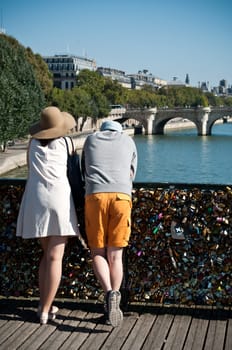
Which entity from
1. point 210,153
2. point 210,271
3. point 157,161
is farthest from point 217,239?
point 210,153

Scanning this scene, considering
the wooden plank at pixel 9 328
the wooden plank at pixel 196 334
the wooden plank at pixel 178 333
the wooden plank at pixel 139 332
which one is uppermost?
the wooden plank at pixel 196 334

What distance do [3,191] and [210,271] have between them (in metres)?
1.90

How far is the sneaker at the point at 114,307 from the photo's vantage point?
5.09m

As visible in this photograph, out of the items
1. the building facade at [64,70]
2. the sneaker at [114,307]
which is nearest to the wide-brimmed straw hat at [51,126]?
the sneaker at [114,307]

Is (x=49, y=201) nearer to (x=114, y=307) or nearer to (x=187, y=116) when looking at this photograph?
(x=114, y=307)

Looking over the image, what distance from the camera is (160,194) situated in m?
5.48

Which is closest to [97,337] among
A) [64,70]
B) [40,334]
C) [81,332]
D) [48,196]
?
[81,332]

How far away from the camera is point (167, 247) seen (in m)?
5.50

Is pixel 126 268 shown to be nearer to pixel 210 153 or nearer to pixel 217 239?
pixel 217 239

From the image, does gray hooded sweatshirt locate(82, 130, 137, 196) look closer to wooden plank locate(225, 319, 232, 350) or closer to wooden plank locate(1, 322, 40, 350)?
wooden plank locate(1, 322, 40, 350)

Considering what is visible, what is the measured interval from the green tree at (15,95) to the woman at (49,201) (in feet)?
103

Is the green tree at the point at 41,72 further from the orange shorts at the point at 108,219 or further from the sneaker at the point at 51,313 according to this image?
the orange shorts at the point at 108,219

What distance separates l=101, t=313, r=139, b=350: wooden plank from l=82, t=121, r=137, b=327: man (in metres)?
0.08


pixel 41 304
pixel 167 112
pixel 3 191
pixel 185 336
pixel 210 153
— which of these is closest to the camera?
pixel 185 336
